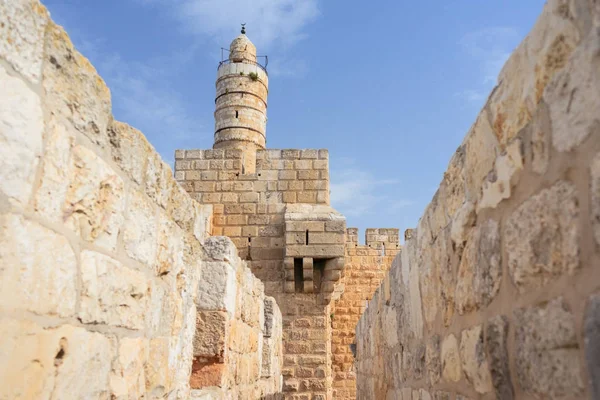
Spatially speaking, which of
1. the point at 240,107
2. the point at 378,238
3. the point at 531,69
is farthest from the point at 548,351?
the point at 240,107

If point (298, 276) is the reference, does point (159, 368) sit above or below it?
below

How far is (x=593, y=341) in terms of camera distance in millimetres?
1106

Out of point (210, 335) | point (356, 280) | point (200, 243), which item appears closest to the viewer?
point (200, 243)

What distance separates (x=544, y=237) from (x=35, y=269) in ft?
3.85

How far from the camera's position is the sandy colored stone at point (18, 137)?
1.24 m

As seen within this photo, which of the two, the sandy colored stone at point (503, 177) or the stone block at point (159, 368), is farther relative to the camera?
the stone block at point (159, 368)

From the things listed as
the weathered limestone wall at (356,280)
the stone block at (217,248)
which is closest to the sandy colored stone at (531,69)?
the stone block at (217,248)

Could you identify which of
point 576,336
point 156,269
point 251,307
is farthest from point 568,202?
point 251,307

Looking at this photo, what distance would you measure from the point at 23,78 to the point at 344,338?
1269cm

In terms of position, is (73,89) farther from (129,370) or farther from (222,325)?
(222,325)

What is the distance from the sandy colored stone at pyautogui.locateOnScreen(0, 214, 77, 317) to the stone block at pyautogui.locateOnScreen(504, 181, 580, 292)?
1.15 metres

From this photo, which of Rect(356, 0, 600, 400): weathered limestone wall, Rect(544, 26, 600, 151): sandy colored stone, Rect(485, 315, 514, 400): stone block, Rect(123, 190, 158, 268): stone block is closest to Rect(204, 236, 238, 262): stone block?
Rect(123, 190, 158, 268): stone block

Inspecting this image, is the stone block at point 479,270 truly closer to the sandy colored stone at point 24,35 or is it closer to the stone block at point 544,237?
the stone block at point 544,237

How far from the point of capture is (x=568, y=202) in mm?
1212
